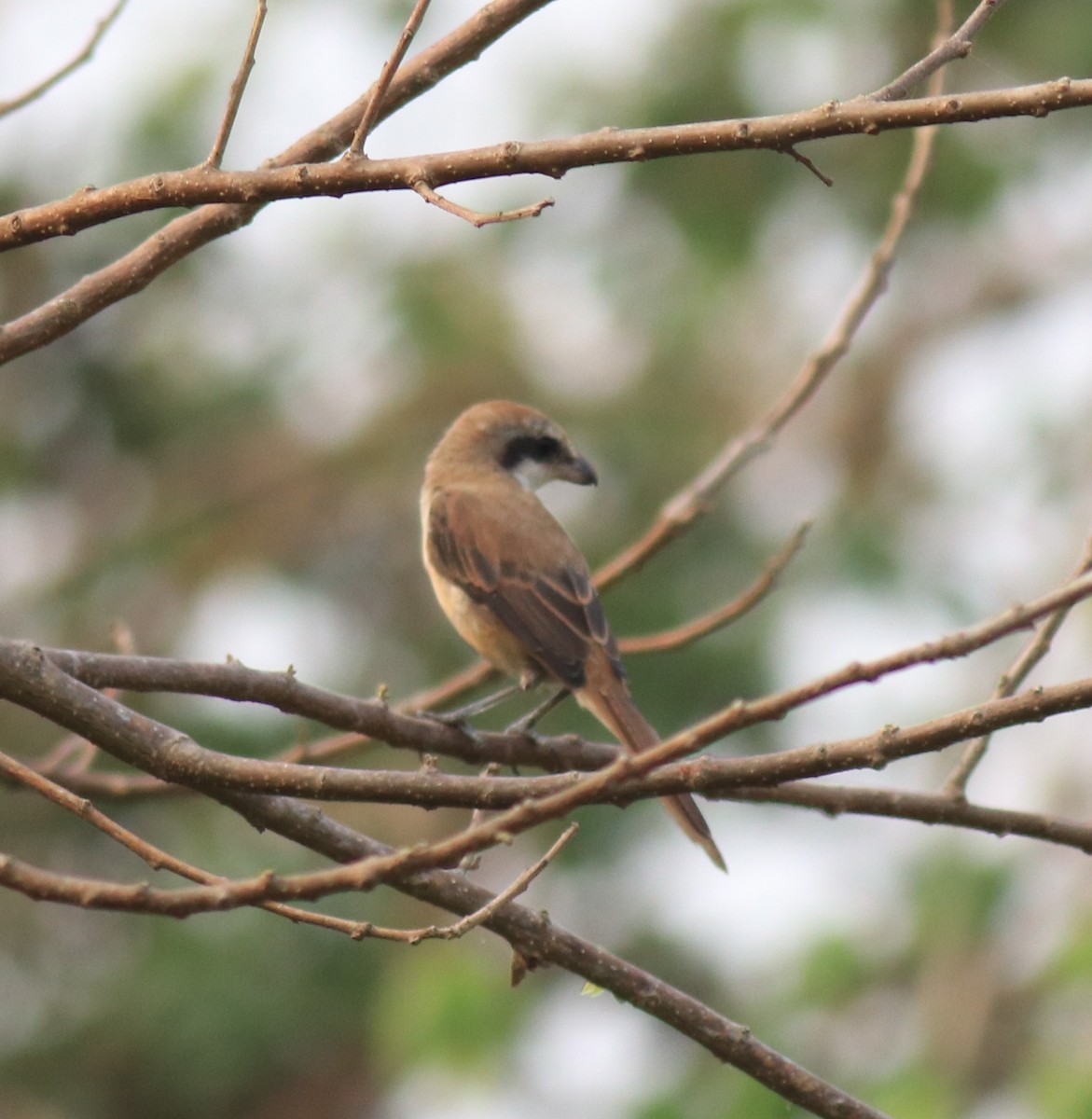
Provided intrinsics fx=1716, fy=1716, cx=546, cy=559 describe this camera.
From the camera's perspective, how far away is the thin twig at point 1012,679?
3258 millimetres

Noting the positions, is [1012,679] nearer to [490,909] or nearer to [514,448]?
[490,909]

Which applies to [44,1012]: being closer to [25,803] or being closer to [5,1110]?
[5,1110]

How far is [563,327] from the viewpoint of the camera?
14617mm

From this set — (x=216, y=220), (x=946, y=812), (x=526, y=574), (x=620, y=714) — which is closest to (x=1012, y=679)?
(x=946, y=812)

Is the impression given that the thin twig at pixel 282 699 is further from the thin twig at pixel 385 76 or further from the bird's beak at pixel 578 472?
the bird's beak at pixel 578 472

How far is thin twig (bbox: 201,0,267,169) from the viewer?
272 cm

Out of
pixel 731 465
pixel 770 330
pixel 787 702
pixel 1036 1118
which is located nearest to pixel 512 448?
pixel 731 465

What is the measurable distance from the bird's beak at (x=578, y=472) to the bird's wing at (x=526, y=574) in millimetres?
460

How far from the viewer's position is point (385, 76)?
108 inches

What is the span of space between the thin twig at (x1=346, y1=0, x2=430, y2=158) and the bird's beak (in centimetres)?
405

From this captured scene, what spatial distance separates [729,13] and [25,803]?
7534mm

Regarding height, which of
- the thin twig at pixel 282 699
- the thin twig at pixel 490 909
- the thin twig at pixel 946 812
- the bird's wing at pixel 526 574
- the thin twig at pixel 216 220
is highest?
the bird's wing at pixel 526 574

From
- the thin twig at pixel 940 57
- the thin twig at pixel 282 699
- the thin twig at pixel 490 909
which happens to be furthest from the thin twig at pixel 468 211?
the thin twig at pixel 490 909

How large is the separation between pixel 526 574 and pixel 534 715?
1.06 metres
